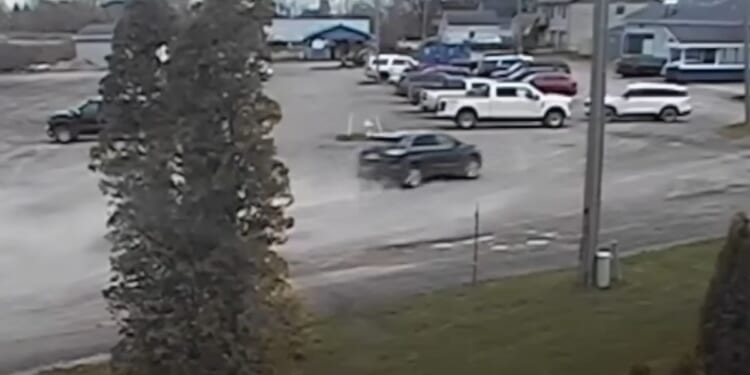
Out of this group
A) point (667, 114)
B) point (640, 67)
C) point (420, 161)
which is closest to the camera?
point (420, 161)

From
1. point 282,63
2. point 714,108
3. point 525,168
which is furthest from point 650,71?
point 525,168

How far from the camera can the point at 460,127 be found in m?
41.2

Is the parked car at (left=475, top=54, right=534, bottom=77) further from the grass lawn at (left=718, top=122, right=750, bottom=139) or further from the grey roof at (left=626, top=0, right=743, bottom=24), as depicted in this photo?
the grass lawn at (left=718, top=122, right=750, bottom=139)

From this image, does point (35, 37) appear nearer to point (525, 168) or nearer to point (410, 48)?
point (410, 48)

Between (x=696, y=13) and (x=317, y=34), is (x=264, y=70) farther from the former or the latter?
(x=317, y=34)

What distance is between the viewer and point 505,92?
41844 mm

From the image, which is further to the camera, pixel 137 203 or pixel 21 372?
pixel 21 372

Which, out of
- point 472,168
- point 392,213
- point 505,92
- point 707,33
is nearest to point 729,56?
point 707,33

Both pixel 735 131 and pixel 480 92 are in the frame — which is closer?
pixel 735 131

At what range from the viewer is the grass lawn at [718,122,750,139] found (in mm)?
39372

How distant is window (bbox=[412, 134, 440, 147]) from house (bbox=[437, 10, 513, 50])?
62723mm

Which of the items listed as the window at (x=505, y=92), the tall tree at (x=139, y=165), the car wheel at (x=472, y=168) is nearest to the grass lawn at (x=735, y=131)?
the window at (x=505, y=92)

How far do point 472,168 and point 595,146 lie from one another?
12.4 metres

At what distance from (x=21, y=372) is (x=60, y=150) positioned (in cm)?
2337
